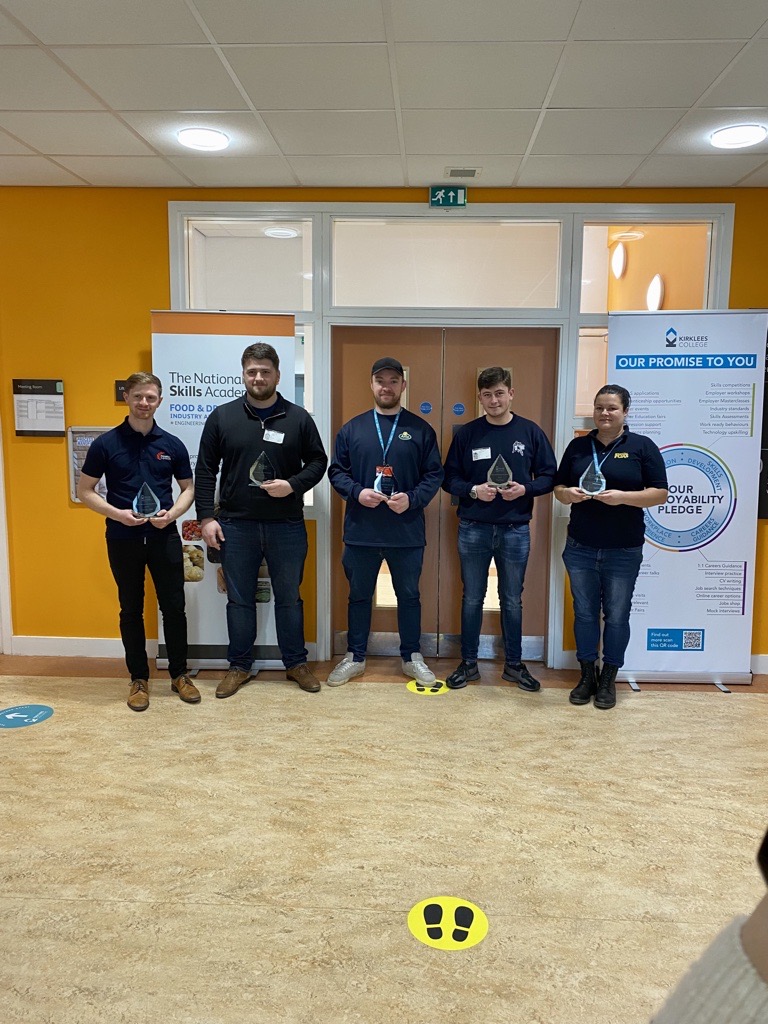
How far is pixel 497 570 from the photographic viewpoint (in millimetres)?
3957

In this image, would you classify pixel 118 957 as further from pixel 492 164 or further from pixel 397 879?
pixel 492 164

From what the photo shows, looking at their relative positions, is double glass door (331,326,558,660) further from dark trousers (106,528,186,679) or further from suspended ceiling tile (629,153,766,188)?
dark trousers (106,528,186,679)

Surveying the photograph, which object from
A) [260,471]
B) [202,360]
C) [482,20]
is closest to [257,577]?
[260,471]

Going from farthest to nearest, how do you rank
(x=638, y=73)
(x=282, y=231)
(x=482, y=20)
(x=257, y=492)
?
(x=282, y=231) < (x=257, y=492) < (x=638, y=73) < (x=482, y=20)

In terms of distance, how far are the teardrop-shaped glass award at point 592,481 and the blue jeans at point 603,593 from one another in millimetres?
336

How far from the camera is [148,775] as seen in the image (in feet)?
9.48

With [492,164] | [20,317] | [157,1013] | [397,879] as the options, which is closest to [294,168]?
[492,164]

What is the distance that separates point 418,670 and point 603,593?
1.18m

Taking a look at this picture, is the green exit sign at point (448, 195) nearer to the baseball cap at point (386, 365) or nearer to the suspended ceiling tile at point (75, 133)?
the baseball cap at point (386, 365)

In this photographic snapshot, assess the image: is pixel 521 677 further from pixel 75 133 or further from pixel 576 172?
pixel 75 133

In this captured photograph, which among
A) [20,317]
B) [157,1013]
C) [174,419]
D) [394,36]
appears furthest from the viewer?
[20,317]

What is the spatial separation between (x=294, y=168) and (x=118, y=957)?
12.4ft

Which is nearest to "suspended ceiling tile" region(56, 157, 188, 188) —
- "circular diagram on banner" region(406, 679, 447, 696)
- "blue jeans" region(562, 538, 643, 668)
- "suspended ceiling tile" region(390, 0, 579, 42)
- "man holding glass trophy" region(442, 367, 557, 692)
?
"suspended ceiling tile" region(390, 0, 579, 42)

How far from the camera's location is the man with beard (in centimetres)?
369
